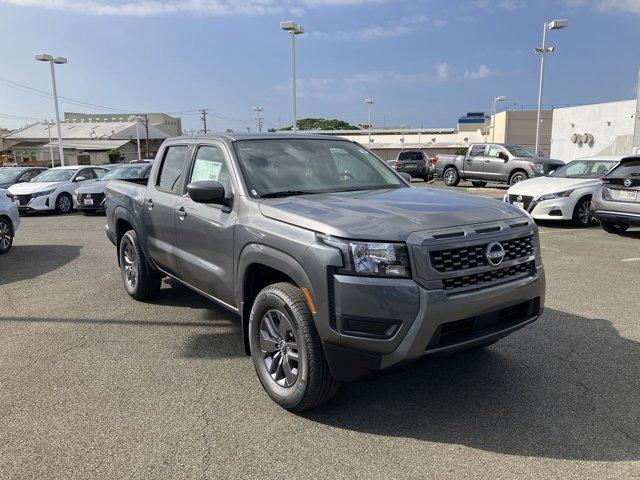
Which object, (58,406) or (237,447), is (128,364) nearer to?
(58,406)

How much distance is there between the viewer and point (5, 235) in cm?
968

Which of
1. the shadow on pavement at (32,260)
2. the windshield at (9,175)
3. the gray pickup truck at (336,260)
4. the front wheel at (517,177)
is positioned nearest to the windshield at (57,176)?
the windshield at (9,175)

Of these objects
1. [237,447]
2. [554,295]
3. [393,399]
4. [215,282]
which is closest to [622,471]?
[393,399]

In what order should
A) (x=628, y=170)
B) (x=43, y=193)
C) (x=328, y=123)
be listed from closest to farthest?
(x=628, y=170) < (x=43, y=193) < (x=328, y=123)

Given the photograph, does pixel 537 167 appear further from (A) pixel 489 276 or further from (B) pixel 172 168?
(A) pixel 489 276

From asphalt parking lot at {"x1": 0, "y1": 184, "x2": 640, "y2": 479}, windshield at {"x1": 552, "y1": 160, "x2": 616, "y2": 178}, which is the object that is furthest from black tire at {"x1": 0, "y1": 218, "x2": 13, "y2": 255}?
windshield at {"x1": 552, "y1": 160, "x2": 616, "y2": 178}

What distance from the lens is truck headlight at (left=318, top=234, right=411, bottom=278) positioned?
2996 millimetres

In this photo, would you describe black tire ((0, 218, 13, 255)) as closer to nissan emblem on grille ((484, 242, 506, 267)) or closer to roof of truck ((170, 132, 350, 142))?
roof of truck ((170, 132, 350, 142))

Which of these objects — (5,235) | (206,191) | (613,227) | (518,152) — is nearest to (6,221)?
(5,235)

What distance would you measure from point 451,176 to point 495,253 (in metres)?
20.2

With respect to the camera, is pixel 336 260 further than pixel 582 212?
No

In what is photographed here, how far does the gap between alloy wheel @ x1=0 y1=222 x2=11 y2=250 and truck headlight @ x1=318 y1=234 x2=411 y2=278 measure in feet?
28.9

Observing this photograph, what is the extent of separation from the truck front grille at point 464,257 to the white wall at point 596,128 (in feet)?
82.4

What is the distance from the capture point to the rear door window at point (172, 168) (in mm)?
5055
